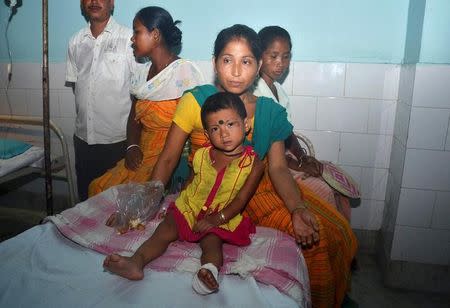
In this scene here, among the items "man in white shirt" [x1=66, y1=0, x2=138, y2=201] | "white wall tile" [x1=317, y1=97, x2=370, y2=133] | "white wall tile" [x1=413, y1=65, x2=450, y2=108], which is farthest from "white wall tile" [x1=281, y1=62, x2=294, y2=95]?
"man in white shirt" [x1=66, y1=0, x2=138, y2=201]

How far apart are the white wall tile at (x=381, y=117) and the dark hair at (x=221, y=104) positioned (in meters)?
1.70

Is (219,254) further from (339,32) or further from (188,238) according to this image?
(339,32)

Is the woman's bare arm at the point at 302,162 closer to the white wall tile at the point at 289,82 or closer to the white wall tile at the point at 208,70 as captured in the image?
the white wall tile at the point at 289,82

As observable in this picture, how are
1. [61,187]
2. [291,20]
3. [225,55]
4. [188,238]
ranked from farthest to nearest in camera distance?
[61,187], [291,20], [225,55], [188,238]

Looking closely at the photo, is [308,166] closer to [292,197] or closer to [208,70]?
[292,197]

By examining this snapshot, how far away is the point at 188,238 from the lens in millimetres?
1572

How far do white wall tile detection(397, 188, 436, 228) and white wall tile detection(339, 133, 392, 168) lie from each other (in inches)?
20.6

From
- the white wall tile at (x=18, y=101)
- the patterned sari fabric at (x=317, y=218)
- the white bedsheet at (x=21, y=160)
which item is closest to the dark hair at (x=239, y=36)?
the patterned sari fabric at (x=317, y=218)

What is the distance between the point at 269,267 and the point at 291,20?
2269 millimetres

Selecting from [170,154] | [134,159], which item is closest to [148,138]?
[134,159]

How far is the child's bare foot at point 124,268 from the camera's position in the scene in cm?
126

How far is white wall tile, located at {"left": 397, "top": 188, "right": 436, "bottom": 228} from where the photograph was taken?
2.56 m

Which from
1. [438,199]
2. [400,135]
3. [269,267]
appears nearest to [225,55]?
[269,267]

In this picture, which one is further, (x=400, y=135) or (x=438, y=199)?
(x=400, y=135)
